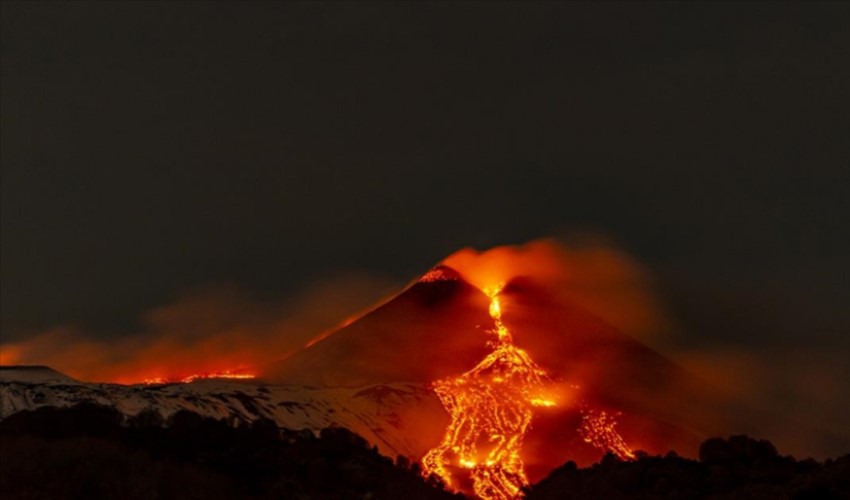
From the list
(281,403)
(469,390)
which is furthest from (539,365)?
(281,403)

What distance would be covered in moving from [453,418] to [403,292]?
4937 centimetres

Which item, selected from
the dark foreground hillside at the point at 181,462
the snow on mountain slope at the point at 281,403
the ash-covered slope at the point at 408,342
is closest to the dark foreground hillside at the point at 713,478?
the dark foreground hillside at the point at 181,462

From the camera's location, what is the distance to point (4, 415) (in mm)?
71812

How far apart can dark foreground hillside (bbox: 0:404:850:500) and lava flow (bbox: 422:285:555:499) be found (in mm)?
7986

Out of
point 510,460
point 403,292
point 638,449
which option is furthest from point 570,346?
point 510,460

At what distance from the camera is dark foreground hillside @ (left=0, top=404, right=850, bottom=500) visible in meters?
51.5

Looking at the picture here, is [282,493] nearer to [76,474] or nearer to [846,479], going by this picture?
[76,474]

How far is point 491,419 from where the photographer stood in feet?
315

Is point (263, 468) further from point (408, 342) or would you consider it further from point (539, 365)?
point (408, 342)

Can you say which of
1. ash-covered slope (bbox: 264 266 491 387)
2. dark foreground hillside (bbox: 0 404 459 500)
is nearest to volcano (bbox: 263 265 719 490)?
ash-covered slope (bbox: 264 266 491 387)

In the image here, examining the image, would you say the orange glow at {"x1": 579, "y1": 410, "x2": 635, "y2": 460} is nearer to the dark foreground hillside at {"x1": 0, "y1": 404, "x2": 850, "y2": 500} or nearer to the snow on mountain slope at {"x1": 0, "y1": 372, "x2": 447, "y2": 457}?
the snow on mountain slope at {"x1": 0, "y1": 372, "x2": 447, "y2": 457}

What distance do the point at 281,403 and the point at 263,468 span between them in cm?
2676

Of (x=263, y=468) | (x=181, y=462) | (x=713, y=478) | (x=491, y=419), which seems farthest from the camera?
(x=491, y=419)

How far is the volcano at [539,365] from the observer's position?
309 ft
